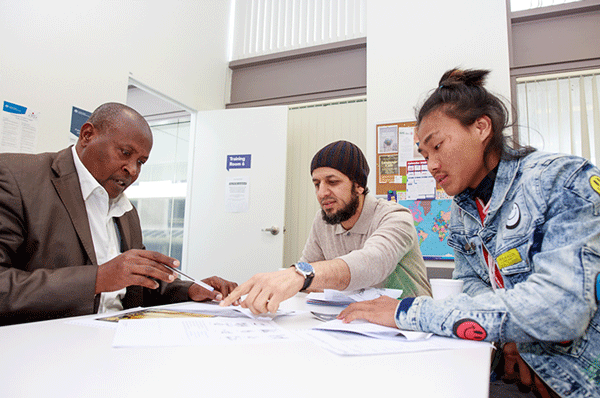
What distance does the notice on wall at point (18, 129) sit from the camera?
1.90m

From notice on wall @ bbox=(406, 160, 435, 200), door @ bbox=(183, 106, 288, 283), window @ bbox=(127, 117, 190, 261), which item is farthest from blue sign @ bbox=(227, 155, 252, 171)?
notice on wall @ bbox=(406, 160, 435, 200)

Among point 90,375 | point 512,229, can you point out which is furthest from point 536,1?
point 90,375

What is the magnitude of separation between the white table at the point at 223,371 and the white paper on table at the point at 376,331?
0.27 ft

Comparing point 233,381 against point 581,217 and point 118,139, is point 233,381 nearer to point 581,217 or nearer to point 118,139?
point 581,217

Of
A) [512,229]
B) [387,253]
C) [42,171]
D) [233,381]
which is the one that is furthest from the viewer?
[387,253]

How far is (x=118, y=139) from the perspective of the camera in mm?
1248

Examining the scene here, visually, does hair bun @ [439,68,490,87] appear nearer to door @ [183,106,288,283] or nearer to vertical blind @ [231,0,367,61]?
door @ [183,106,288,283]

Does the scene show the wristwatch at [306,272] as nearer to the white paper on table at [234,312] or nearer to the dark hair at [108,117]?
the white paper on table at [234,312]

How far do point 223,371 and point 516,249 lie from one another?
677 millimetres

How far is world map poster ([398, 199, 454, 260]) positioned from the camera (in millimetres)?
2557

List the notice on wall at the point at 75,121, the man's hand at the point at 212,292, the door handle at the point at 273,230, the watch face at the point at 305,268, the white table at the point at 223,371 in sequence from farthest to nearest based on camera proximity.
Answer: the door handle at the point at 273,230
the notice on wall at the point at 75,121
the man's hand at the point at 212,292
the watch face at the point at 305,268
the white table at the point at 223,371

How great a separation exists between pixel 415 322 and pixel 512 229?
1.04 ft

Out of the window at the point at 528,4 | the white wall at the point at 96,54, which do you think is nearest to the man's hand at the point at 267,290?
the white wall at the point at 96,54

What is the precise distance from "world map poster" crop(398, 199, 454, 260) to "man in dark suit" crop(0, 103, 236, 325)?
1.73 m
